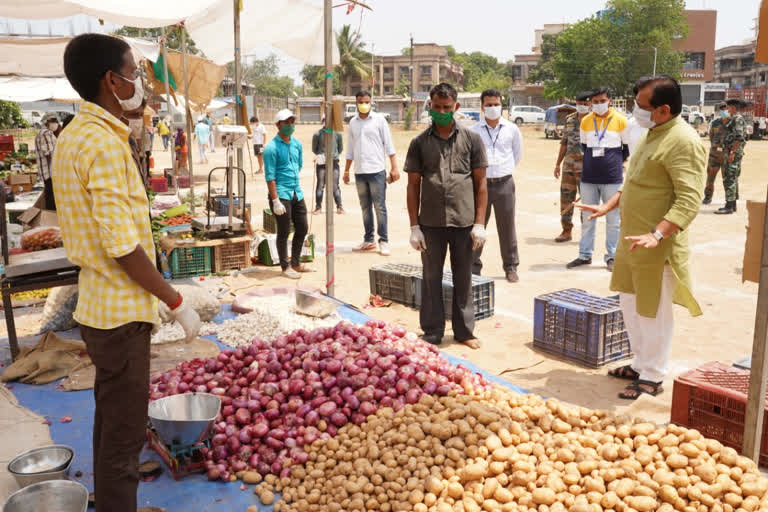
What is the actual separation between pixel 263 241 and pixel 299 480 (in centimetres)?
527

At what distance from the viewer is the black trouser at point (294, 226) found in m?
7.43

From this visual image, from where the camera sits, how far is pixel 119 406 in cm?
242

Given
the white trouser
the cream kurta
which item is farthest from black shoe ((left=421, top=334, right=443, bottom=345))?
the cream kurta

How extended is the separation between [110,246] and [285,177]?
5.10 metres

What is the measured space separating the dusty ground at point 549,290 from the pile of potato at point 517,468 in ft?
2.49

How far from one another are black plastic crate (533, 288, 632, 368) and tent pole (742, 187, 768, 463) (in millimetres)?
1985

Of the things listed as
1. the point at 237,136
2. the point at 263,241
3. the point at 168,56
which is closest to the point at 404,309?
the point at 263,241

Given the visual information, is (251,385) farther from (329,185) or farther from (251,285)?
(251,285)

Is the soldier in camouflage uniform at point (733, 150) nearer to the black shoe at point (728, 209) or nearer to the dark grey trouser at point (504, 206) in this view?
the black shoe at point (728, 209)

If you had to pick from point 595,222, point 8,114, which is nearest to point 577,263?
point 595,222

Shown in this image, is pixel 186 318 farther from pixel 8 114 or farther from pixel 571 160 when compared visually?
pixel 8 114

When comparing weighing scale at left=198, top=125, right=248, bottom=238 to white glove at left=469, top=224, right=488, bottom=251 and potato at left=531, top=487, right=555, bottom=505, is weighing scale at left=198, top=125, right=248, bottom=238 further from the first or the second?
potato at left=531, top=487, right=555, bottom=505

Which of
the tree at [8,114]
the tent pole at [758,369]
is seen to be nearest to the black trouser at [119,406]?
the tent pole at [758,369]

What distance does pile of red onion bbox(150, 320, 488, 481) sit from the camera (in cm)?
340
